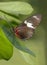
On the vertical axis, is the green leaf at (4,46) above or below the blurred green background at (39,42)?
above

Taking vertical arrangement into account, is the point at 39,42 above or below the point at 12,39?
below

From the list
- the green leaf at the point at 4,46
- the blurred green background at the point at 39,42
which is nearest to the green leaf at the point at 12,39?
the green leaf at the point at 4,46

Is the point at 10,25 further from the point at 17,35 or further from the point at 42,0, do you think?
the point at 42,0

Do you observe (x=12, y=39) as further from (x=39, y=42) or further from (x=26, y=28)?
(x=39, y=42)

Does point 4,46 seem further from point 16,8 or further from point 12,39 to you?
point 16,8

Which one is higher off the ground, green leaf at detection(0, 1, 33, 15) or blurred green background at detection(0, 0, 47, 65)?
green leaf at detection(0, 1, 33, 15)

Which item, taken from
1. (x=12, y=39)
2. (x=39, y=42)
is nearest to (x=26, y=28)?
(x=12, y=39)

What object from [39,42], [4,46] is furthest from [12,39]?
[39,42]

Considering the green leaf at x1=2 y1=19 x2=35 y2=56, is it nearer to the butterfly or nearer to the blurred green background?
the butterfly

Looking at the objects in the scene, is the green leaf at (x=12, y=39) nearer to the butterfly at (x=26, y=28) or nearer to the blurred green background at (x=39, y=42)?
the butterfly at (x=26, y=28)

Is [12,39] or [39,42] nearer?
[12,39]

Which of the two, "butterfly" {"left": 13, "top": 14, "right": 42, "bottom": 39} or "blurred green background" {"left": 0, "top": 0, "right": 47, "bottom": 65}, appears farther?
"blurred green background" {"left": 0, "top": 0, "right": 47, "bottom": 65}

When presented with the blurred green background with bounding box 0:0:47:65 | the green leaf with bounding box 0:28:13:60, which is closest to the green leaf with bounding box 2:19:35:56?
the green leaf with bounding box 0:28:13:60
